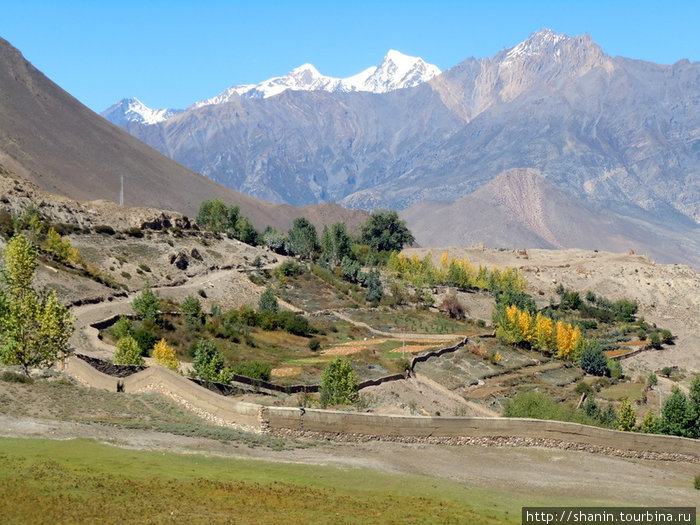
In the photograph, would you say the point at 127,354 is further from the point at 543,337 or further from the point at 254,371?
the point at 543,337

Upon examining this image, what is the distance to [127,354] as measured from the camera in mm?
58250

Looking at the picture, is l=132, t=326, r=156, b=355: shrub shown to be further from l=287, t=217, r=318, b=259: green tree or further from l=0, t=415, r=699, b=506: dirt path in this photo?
l=287, t=217, r=318, b=259: green tree

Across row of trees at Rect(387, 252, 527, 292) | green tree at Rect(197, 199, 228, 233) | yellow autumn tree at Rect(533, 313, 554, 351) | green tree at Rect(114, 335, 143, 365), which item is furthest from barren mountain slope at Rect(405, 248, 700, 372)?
green tree at Rect(114, 335, 143, 365)

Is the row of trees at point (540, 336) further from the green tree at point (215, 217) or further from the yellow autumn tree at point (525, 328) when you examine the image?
the green tree at point (215, 217)

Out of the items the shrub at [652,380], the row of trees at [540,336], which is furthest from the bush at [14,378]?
the row of trees at [540,336]

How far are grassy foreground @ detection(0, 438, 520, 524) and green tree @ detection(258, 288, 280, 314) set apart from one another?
72.0m

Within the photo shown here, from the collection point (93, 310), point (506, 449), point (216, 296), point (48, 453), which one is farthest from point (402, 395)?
point (216, 296)

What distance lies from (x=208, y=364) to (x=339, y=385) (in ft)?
30.7

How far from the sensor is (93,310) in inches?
3221

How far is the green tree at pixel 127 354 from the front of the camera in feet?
189

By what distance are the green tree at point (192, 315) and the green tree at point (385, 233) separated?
9336cm

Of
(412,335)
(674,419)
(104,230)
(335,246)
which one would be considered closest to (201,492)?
(674,419)

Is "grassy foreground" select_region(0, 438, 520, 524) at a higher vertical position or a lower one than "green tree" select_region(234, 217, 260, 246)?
lower

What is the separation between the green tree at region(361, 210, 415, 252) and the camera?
182375mm
